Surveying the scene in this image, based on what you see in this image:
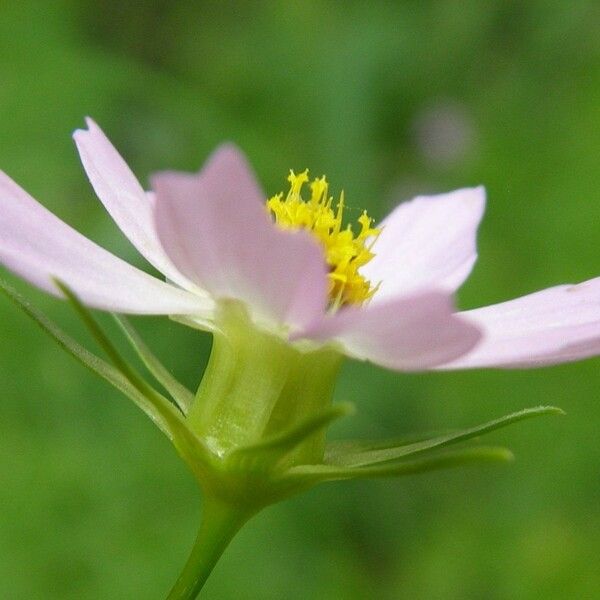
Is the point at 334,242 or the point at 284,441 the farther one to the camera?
the point at 334,242

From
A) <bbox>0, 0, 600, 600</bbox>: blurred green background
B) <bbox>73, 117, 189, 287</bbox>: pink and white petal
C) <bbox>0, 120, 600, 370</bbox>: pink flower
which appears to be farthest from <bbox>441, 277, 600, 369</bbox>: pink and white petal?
<bbox>0, 0, 600, 600</bbox>: blurred green background

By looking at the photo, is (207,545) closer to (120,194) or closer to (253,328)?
(253,328)

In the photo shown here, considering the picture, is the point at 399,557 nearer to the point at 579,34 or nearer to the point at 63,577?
the point at 63,577

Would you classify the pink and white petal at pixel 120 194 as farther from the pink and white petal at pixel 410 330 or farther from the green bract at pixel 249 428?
the pink and white petal at pixel 410 330

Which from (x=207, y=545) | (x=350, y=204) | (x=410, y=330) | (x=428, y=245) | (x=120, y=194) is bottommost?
(x=207, y=545)

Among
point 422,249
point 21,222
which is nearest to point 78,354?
point 21,222

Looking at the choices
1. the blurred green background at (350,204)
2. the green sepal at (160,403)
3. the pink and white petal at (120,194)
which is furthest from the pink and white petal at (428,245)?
the blurred green background at (350,204)

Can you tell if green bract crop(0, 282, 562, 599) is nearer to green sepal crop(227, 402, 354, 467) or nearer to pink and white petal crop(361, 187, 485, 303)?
green sepal crop(227, 402, 354, 467)

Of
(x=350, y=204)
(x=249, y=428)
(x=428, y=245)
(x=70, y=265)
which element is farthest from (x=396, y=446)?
(x=350, y=204)
